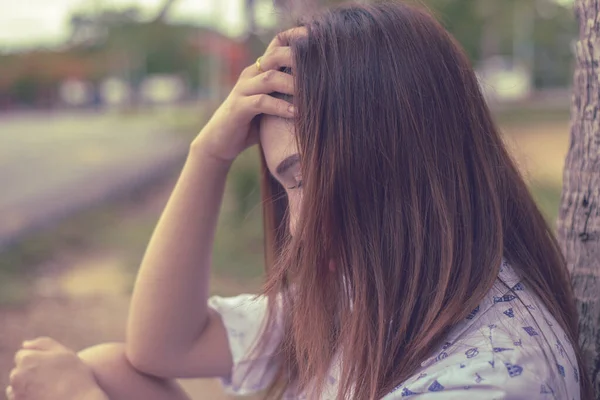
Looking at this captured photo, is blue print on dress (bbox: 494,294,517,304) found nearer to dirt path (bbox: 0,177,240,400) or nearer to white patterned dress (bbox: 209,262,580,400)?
white patterned dress (bbox: 209,262,580,400)

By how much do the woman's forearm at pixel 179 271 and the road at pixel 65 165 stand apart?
16.3 ft

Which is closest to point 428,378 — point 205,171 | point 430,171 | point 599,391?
point 430,171

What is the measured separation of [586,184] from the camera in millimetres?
1472

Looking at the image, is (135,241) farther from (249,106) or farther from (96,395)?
(249,106)

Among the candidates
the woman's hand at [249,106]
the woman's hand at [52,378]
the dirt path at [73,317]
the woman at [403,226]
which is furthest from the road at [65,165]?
the woman at [403,226]

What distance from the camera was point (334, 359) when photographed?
1.24m

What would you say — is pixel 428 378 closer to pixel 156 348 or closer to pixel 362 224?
pixel 362 224

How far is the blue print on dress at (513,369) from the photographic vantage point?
979 mm

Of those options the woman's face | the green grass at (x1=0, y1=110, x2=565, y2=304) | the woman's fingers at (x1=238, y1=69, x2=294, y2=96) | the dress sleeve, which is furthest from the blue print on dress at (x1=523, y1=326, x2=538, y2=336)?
the green grass at (x1=0, y1=110, x2=565, y2=304)

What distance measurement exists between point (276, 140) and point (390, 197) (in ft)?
0.76

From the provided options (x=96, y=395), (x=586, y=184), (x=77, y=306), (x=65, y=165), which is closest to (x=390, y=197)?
(x=586, y=184)

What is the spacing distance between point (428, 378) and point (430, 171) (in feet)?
1.01

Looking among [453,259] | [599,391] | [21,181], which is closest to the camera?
[453,259]

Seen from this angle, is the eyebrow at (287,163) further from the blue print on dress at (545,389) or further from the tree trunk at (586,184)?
the tree trunk at (586,184)
